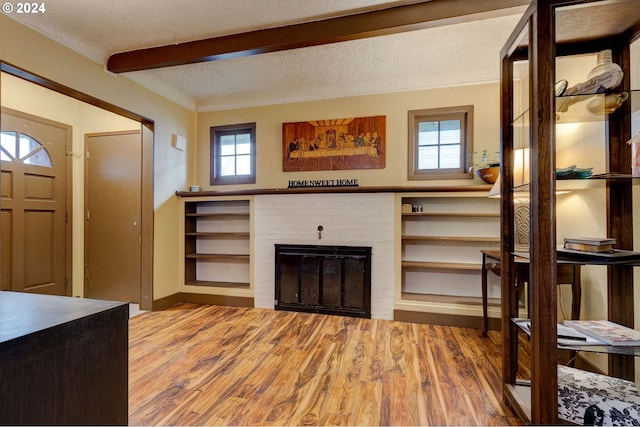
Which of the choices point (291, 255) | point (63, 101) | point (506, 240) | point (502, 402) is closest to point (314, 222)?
point (291, 255)

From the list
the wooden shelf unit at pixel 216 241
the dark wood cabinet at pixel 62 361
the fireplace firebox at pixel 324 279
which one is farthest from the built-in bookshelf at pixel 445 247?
the dark wood cabinet at pixel 62 361

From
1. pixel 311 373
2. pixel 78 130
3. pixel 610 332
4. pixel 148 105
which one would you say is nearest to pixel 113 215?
pixel 78 130

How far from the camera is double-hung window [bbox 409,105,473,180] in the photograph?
3191 millimetres

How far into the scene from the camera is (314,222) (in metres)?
3.32

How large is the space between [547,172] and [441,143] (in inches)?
84.3

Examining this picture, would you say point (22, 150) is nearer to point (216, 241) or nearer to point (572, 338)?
point (216, 241)

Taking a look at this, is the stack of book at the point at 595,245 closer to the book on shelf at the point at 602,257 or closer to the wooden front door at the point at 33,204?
the book on shelf at the point at 602,257

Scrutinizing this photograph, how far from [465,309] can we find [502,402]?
1.25 meters

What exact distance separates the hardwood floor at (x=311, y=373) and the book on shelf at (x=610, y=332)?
608 millimetres

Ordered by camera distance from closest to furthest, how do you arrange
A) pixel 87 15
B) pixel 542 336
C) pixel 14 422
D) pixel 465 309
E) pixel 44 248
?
pixel 14 422 → pixel 542 336 → pixel 87 15 → pixel 465 309 → pixel 44 248

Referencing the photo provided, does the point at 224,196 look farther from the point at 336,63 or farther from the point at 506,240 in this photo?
the point at 506,240

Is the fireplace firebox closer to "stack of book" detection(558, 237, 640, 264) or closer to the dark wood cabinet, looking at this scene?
"stack of book" detection(558, 237, 640, 264)

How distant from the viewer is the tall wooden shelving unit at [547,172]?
1.26m

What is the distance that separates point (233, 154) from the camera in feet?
12.8
